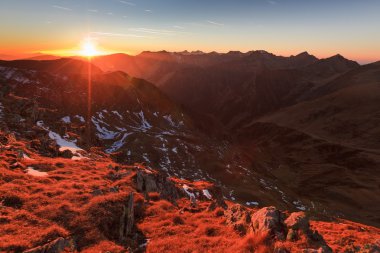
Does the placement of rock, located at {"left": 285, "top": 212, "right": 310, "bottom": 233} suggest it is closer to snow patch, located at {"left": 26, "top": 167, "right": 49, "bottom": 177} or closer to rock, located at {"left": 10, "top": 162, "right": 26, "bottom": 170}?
snow patch, located at {"left": 26, "top": 167, "right": 49, "bottom": 177}

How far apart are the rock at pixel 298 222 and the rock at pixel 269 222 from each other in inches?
23.0

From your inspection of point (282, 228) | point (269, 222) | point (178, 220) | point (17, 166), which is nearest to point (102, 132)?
point (17, 166)

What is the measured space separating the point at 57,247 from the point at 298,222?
16.0 m

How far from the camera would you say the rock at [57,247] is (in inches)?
711

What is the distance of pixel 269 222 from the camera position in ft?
67.5

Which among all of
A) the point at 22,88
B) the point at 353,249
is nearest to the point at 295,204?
the point at 353,249

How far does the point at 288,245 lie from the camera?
18.8 m

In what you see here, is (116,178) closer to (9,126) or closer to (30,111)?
(9,126)

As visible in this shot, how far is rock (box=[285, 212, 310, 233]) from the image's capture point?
66.9ft

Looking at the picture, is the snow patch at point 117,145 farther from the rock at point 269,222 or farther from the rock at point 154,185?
the rock at point 269,222

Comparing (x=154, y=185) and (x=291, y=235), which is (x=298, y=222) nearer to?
(x=291, y=235)

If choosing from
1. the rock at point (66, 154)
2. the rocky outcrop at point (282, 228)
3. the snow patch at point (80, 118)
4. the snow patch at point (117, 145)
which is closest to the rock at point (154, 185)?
the rocky outcrop at point (282, 228)

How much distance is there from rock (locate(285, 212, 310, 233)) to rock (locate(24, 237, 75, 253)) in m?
14.6

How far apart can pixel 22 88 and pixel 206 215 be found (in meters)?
176
